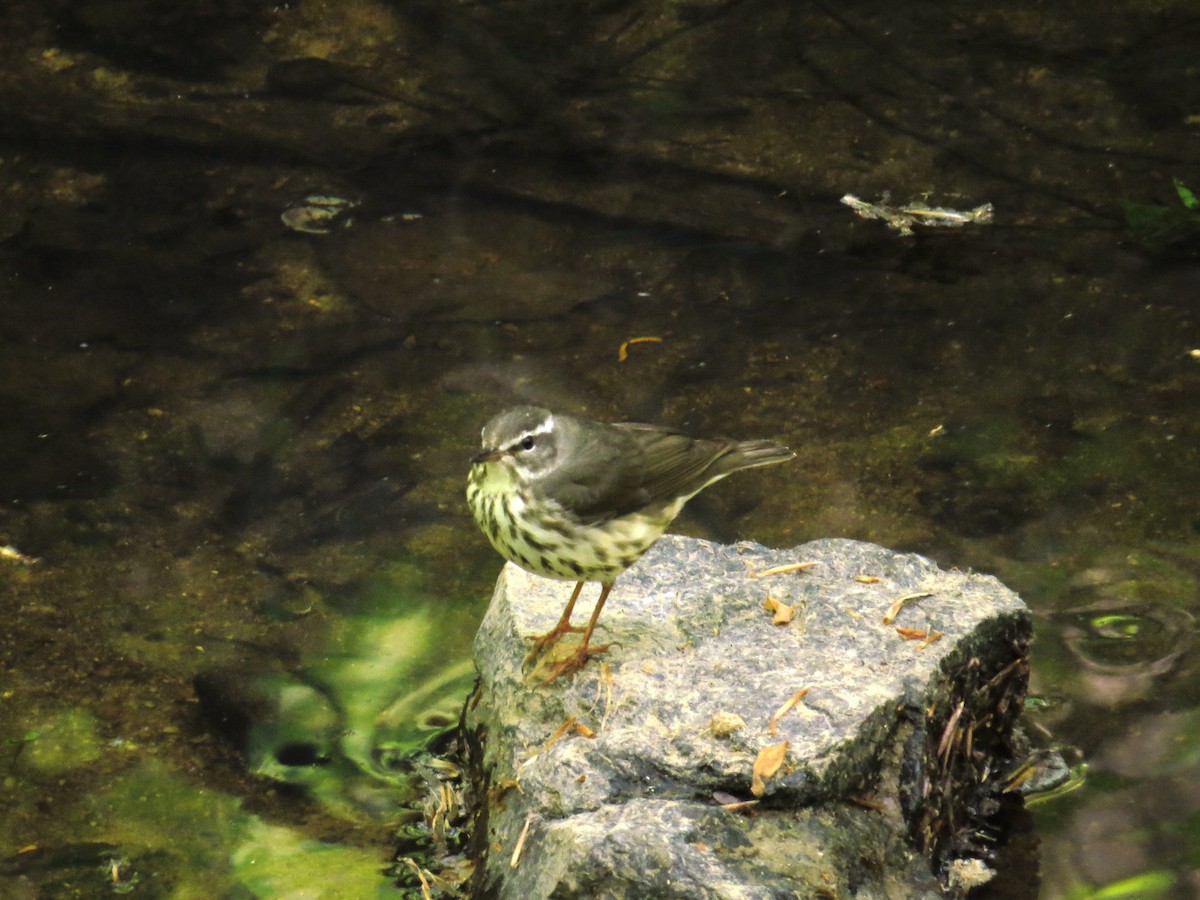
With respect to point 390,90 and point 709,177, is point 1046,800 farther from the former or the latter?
point 390,90

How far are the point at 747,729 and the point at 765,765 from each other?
0.55 feet

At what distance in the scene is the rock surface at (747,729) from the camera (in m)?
3.87

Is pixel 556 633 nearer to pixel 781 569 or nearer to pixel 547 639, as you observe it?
pixel 547 639

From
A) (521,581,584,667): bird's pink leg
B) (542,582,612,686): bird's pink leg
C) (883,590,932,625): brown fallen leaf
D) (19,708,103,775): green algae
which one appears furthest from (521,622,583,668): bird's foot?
(19,708,103,775): green algae

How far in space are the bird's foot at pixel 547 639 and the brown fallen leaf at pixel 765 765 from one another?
1.01 meters

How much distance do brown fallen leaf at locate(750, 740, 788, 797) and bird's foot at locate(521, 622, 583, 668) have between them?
3.30 ft

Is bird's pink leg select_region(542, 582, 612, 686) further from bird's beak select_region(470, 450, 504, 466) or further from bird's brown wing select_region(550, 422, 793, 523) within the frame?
bird's beak select_region(470, 450, 504, 466)

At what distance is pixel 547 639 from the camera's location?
15.9ft

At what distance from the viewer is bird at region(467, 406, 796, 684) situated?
14.8ft

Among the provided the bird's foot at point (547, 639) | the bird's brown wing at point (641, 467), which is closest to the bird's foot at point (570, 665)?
the bird's foot at point (547, 639)

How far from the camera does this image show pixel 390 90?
9789 mm

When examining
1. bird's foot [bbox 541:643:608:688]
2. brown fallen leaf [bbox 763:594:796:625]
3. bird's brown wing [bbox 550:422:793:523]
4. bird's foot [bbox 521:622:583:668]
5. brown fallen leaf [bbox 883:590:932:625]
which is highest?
bird's brown wing [bbox 550:422:793:523]

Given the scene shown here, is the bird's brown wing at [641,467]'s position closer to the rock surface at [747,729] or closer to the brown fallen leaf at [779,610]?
the rock surface at [747,729]

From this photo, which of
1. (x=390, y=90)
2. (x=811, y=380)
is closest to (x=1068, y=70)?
(x=811, y=380)
